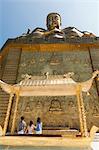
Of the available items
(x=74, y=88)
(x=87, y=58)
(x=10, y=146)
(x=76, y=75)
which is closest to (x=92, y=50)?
(x=87, y=58)

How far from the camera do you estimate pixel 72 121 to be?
8742 millimetres

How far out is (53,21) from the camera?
16.9 meters

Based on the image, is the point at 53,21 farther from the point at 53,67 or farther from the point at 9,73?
the point at 9,73

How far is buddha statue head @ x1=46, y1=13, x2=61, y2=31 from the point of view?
16.6m

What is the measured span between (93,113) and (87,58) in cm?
337

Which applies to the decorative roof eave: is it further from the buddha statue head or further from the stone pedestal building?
the buddha statue head

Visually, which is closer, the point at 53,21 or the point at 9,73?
the point at 9,73

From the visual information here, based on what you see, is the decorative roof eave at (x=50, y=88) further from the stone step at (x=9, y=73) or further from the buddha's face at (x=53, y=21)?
the buddha's face at (x=53, y=21)

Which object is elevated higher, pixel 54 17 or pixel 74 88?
pixel 54 17

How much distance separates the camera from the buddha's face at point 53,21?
54.5 ft

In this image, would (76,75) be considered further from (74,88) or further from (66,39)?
(74,88)

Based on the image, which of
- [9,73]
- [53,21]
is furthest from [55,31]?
[9,73]

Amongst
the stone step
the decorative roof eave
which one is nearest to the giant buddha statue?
the stone step

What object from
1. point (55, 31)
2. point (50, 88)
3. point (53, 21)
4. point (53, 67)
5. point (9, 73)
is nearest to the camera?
point (50, 88)
